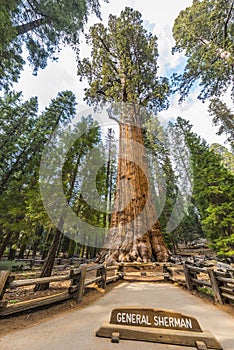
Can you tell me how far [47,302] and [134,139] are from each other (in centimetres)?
924

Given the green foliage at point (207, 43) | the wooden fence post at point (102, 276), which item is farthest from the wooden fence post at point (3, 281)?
the green foliage at point (207, 43)

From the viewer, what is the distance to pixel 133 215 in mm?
8188

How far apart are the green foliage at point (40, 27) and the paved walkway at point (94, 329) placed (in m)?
7.27

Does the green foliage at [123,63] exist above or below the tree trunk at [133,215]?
above

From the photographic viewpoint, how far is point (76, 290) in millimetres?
3863

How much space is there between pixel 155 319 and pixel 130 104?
464 inches

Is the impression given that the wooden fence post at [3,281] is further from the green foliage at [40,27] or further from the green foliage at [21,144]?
the green foliage at [21,144]

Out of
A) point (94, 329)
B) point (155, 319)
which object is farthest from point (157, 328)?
point (94, 329)

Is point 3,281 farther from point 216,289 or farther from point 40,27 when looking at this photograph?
point 40,27

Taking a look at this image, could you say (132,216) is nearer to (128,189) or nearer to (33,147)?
(128,189)

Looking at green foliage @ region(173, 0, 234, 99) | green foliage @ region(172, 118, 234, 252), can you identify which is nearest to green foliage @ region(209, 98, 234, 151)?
green foliage @ region(172, 118, 234, 252)

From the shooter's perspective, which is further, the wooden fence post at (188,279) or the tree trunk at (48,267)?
the tree trunk at (48,267)

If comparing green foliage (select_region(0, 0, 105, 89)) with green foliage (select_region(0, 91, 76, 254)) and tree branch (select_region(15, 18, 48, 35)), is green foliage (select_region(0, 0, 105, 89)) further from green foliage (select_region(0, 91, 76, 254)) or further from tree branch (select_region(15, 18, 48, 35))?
green foliage (select_region(0, 91, 76, 254))

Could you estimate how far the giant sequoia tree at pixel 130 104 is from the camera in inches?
307
